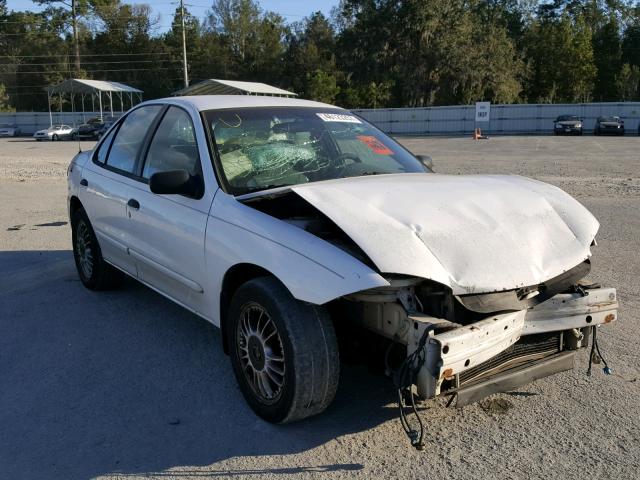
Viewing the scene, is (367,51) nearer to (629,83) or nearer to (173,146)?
(629,83)

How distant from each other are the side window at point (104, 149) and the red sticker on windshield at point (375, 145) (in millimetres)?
2251

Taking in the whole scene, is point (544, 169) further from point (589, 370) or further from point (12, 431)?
point (12, 431)

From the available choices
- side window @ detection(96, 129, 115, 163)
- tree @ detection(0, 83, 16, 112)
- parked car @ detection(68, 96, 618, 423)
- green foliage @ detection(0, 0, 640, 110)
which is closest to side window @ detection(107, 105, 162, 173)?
side window @ detection(96, 129, 115, 163)

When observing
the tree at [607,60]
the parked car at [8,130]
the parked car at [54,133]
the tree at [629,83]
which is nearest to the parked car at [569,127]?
the tree at [629,83]

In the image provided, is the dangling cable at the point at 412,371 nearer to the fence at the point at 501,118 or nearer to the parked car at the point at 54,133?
the fence at the point at 501,118

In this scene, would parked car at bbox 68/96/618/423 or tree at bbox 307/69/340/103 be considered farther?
tree at bbox 307/69/340/103

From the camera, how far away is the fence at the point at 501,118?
44250 millimetres

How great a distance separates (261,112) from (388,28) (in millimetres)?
54340

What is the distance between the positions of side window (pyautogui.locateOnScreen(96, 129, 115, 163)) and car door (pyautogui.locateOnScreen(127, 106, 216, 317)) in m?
0.94

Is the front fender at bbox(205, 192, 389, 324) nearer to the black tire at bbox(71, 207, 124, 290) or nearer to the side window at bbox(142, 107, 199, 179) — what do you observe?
A: the side window at bbox(142, 107, 199, 179)

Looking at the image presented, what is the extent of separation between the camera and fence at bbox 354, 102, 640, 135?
44.2 m

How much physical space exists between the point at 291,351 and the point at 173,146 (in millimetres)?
2035

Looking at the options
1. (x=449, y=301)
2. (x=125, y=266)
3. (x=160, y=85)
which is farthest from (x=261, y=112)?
(x=160, y=85)

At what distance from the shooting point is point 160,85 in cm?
7712
